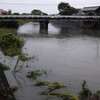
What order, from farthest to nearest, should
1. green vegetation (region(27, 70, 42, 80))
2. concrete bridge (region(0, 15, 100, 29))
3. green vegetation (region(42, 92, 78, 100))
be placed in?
concrete bridge (region(0, 15, 100, 29))
green vegetation (region(27, 70, 42, 80))
green vegetation (region(42, 92, 78, 100))

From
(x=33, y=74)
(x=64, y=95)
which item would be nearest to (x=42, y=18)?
(x=33, y=74)

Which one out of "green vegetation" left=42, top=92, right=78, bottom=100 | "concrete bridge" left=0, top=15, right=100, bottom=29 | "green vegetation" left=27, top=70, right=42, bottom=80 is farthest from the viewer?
"concrete bridge" left=0, top=15, right=100, bottom=29

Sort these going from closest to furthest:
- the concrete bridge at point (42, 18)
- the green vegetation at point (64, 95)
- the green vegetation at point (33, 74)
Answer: the green vegetation at point (64, 95) → the green vegetation at point (33, 74) → the concrete bridge at point (42, 18)

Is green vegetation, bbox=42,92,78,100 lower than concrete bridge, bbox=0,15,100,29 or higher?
lower

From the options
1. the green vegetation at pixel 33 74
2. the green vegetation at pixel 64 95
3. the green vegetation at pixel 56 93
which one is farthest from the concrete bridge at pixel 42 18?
the green vegetation at pixel 64 95

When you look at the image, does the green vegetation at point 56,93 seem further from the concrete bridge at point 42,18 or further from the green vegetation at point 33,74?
the concrete bridge at point 42,18

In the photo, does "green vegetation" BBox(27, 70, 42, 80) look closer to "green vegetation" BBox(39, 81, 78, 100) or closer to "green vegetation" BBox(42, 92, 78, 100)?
"green vegetation" BBox(39, 81, 78, 100)

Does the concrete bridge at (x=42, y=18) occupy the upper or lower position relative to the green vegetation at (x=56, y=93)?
upper

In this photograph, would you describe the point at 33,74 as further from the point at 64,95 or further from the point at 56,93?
the point at 64,95

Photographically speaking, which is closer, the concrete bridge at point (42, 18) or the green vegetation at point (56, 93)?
the green vegetation at point (56, 93)

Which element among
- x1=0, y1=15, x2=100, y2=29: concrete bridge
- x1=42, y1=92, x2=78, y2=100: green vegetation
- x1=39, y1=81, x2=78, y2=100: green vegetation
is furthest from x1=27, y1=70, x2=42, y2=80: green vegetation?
x1=0, y1=15, x2=100, y2=29: concrete bridge

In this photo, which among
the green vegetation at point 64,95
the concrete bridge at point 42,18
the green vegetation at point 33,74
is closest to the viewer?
the green vegetation at point 64,95

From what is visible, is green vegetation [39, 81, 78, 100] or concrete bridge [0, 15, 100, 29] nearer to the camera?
green vegetation [39, 81, 78, 100]

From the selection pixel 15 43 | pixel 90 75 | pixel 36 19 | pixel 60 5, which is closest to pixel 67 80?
pixel 90 75
